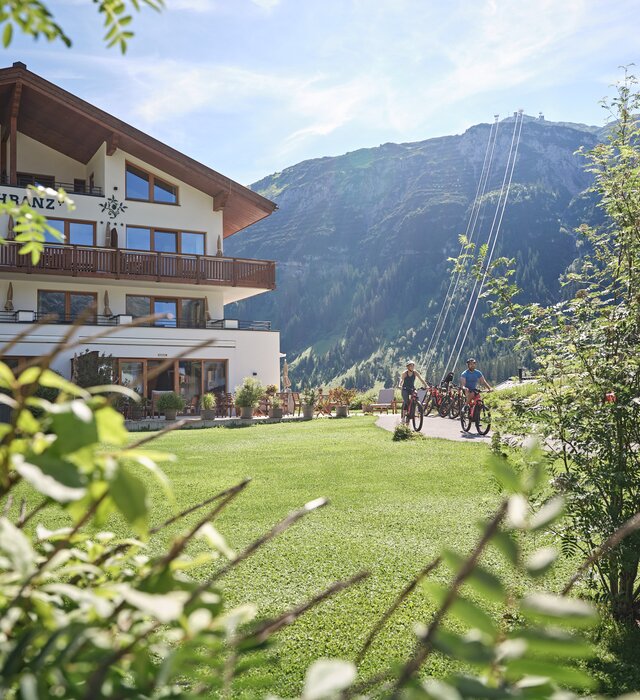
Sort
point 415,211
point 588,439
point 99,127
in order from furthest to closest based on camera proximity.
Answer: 1. point 415,211
2. point 99,127
3. point 588,439

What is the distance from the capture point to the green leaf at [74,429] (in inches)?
25.0

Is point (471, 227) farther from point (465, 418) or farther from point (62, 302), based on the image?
point (465, 418)

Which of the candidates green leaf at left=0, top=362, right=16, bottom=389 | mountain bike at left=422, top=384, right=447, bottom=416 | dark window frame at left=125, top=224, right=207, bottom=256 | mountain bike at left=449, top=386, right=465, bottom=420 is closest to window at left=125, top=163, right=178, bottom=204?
dark window frame at left=125, top=224, right=207, bottom=256

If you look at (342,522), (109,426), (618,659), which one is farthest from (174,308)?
(109,426)

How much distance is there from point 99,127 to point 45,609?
28666 millimetres

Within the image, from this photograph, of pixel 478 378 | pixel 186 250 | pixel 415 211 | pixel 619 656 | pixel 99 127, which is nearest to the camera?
pixel 619 656

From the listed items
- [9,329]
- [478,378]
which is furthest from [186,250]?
[478,378]

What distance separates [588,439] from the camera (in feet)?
12.4

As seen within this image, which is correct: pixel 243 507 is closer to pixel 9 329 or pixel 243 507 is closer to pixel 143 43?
pixel 143 43

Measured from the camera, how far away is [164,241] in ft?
96.3

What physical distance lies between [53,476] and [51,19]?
0.98 metres

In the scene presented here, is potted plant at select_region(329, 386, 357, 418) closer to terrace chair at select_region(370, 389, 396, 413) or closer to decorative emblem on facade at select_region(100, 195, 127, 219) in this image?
terrace chair at select_region(370, 389, 396, 413)

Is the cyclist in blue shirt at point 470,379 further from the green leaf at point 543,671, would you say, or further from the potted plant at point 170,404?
the green leaf at point 543,671

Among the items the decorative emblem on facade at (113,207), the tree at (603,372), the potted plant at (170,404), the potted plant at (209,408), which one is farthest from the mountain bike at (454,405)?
the tree at (603,372)
